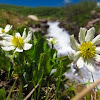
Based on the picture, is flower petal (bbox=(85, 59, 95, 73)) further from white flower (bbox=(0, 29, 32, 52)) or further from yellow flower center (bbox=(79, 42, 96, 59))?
white flower (bbox=(0, 29, 32, 52))

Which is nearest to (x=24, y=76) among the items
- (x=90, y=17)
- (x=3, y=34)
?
(x=3, y=34)

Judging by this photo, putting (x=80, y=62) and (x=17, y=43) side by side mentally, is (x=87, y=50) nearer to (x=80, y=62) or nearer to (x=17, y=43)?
(x=80, y=62)

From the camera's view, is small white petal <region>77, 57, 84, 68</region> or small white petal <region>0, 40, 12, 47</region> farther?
small white petal <region>0, 40, 12, 47</region>

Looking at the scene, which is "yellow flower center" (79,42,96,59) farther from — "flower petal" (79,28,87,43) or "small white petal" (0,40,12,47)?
"small white petal" (0,40,12,47)

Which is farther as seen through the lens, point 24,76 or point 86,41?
point 24,76

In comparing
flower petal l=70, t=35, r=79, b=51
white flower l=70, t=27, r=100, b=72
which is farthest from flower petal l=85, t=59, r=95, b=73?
flower petal l=70, t=35, r=79, b=51

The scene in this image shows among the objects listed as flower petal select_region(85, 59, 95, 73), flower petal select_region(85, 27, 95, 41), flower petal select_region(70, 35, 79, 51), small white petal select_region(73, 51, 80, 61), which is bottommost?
flower petal select_region(85, 59, 95, 73)

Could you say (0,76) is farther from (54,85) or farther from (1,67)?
(54,85)

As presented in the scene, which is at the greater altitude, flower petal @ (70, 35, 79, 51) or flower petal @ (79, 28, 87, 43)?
flower petal @ (79, 28, 87, 43)

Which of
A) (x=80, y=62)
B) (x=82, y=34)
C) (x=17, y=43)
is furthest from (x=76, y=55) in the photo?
(x=17, y=43)
